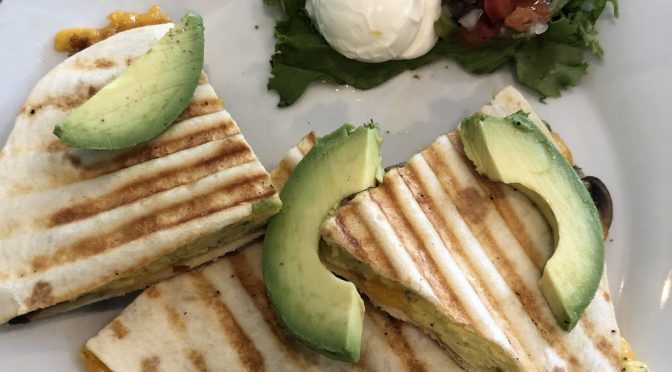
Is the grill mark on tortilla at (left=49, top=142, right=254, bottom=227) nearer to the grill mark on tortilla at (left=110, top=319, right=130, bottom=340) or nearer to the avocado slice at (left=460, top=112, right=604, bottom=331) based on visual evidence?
the grill mark on tortilla at (left=110, top=319, right=130, bottom=340)

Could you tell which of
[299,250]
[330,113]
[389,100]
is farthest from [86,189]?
[389,100]

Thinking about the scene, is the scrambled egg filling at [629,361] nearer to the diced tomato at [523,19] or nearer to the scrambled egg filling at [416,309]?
the scrambled egg filling at [416,309]

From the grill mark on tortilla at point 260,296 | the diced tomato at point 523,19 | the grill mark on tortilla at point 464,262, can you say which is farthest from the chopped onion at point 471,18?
the grill mark on tortilla at point 260,296

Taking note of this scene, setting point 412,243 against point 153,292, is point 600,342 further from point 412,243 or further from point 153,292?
point 153,292

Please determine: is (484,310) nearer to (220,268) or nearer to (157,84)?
(220,268)

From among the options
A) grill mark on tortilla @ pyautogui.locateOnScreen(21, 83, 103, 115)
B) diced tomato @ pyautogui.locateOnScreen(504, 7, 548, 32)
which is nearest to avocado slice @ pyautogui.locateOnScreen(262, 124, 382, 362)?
grill mark on tortilla @ pyautogui.locateOnScreen(21, 83, 103, 115)

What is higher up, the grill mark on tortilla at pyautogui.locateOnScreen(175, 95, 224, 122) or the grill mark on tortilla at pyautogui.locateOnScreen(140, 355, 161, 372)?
the grill mark on tortilla at pyautogui.locateOnScreen(175, 95, 224, 122)

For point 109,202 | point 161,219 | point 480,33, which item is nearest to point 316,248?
point 161,219
